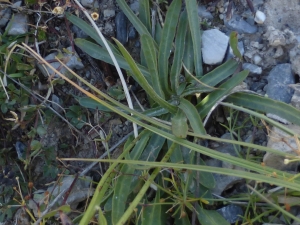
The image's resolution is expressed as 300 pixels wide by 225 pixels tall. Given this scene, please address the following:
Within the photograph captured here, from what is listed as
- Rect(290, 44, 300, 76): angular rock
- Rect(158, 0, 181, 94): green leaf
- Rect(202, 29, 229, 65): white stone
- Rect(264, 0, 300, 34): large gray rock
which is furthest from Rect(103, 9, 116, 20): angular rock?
Rect(290, 44, 300, 76): angular rock

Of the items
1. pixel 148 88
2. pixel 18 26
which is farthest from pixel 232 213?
pixel 18 26

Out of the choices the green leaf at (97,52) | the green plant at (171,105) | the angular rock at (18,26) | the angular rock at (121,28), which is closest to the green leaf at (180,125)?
the green plant at (171,105)

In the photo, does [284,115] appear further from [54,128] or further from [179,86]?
[54,128]

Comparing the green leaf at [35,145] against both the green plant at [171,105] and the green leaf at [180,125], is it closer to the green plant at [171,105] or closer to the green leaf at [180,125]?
the green plant at [171,105]

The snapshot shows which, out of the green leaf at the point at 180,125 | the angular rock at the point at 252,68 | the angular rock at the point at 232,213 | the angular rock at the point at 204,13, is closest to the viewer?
the green leaf at the point at 180,125

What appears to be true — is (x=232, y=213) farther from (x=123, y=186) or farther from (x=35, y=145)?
(x=35, y=145)

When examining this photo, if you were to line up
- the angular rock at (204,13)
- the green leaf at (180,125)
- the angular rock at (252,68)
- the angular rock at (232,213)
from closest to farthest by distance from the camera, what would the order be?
the green leaf at (180,125) → the angular rock at (232,213) → the angular rock at (252,68) → the angular rock at (204,13)
